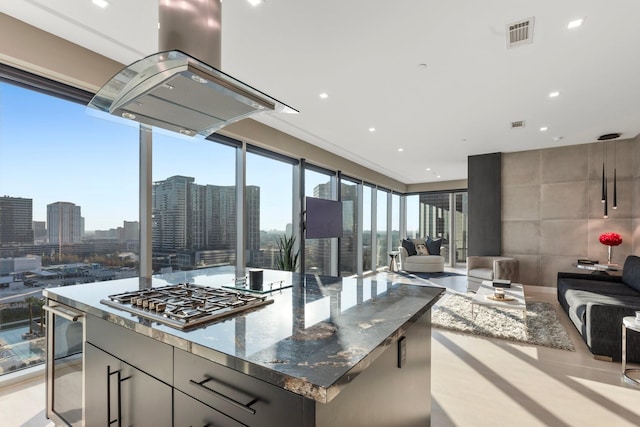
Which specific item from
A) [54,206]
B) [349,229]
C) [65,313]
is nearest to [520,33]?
[65,313]

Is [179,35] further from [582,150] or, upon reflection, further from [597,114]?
[582,150]

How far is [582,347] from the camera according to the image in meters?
3.31

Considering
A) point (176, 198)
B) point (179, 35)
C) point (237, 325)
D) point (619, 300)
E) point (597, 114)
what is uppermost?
point (597, 114)

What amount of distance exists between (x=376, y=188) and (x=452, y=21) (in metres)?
6.73

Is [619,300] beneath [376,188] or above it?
beneath

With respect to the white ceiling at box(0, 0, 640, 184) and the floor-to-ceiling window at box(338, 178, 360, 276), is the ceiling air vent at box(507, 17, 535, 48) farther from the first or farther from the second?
the floor-to-ceiling window at box(338, 178, 360, 276)

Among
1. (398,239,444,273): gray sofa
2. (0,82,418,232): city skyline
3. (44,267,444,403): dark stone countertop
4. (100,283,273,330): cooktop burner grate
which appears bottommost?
(398,239,444,273): gray sofa

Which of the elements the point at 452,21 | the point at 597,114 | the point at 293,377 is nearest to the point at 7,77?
the point at 293,377

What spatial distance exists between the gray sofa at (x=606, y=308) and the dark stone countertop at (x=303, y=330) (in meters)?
2.31

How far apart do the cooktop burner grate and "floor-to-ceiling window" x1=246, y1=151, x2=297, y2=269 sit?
3.12 m

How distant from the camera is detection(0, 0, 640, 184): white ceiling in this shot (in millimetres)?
2279

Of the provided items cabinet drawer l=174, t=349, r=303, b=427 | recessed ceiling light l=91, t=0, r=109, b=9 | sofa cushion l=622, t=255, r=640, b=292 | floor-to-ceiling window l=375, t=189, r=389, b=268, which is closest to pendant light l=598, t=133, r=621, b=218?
sofa cushion l=622, t=255, r=640, b=292

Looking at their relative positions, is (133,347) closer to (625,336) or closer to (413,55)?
(413,55)

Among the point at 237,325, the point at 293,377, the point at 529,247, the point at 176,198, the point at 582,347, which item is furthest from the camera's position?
the point at 529,247
